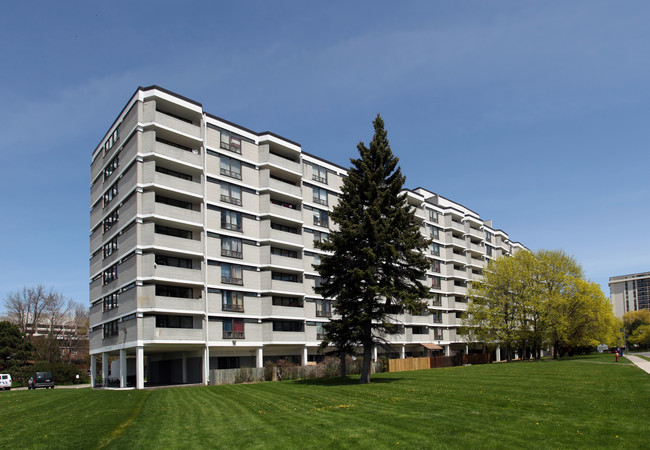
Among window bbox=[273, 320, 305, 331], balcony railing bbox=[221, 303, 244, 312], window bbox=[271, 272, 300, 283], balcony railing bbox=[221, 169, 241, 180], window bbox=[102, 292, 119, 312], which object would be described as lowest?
window bbox=[273, 320, 305, 331]

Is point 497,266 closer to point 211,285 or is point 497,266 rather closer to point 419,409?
point 211,285

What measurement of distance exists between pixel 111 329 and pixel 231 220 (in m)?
15.6

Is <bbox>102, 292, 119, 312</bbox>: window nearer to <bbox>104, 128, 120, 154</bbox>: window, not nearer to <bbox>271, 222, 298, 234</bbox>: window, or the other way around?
<bbox>104, 128, 120, 154</bbox>: window

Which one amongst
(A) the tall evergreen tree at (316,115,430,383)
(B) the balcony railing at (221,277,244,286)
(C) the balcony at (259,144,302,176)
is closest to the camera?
(A) the tall evergreen tree at (316,115,430,383)

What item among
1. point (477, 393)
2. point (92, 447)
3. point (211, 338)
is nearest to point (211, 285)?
point (211, 338)

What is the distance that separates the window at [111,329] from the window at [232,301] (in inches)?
386

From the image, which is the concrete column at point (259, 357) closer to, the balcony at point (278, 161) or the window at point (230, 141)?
the balcony at point (278, 161)

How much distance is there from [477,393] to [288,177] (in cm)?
4078

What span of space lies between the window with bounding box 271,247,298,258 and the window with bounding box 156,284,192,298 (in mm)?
11990

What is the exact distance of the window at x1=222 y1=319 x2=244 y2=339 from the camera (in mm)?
A: 50509

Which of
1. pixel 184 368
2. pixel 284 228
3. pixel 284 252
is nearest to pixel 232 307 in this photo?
pixel 184 368

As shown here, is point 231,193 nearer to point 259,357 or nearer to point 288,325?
point 288,325

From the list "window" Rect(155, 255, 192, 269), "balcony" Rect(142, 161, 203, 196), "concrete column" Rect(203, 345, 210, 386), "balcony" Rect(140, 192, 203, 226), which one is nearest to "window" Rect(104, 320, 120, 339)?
"window" Rect(155, 255, 192, 269)

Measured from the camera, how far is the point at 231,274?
52.1 metres
